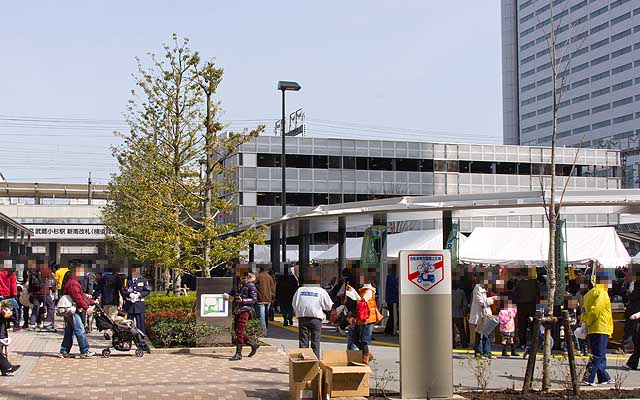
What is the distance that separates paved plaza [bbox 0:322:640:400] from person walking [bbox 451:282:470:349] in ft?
2.76

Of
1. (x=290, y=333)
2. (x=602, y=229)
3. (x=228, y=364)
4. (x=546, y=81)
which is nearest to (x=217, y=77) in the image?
(x=290, y=333)

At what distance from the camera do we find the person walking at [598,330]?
451 inches

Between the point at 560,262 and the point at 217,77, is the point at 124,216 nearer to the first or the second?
the point at 217,77

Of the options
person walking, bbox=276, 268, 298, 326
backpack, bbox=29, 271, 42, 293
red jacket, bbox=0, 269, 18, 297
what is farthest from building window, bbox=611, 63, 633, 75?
red jacket, bbox=0, 269, 18, 297

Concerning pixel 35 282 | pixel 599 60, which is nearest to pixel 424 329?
pixel 35 282

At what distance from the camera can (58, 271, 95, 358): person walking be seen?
14352 millimetres

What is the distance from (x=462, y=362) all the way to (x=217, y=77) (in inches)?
357

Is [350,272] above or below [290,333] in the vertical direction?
above

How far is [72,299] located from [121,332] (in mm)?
1093

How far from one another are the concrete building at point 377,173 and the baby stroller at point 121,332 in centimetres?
4417

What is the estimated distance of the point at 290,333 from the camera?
20766mm

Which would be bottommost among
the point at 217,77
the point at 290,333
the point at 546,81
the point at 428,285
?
the point at 290,333

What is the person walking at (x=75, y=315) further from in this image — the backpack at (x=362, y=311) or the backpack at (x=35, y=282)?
the backpack at (x=35, y=282)

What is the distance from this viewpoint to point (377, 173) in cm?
6688
